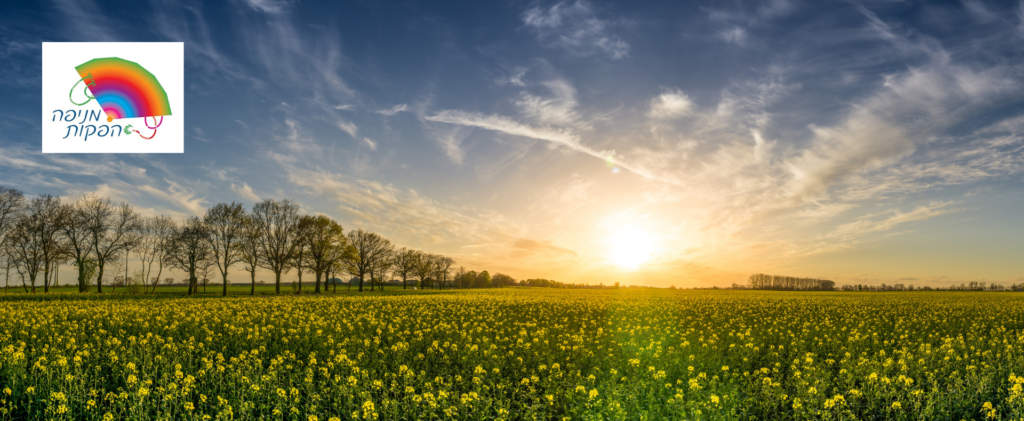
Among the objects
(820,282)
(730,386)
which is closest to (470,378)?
(730,386)

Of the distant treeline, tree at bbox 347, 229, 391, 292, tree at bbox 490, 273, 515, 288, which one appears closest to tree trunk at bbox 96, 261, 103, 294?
tree at bbox 347, 229, 391, 292

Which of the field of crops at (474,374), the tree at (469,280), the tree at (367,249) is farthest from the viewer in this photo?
the tree at (469,280)

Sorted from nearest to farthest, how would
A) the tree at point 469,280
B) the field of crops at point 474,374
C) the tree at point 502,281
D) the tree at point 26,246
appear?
the field of crops at point 474,374 → the tree at point 26,246 → the tree at point 469,280 → the tree at point 502,281

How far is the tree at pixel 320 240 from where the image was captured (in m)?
62.8

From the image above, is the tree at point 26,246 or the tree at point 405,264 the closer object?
the tree at point 26,246

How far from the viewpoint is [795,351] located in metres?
15.2

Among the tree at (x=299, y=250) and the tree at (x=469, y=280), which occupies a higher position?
the tree at (x=299, y=250)

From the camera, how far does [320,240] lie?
212 feet

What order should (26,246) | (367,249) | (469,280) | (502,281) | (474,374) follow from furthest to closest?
(502,281)
(469,280)
(367,249)
(26,246)
(474,374)

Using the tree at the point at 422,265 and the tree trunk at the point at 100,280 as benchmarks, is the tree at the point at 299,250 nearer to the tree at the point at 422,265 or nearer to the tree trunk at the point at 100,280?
the tree trunk at the point at 100,280

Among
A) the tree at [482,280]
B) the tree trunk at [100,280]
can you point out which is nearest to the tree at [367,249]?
the tree trunk at [100,280]

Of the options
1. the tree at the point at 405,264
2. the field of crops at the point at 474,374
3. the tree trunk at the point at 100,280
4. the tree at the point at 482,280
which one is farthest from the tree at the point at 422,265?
the field of crops at the point at 474,374

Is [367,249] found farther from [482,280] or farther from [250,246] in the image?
[482,280]

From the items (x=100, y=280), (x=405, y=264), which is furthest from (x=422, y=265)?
(x=100, y=280)
